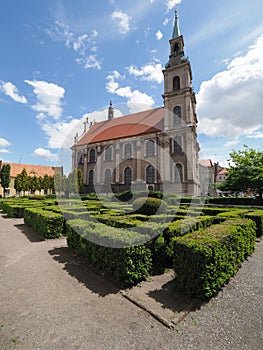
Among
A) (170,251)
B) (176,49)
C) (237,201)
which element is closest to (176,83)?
(176,49)

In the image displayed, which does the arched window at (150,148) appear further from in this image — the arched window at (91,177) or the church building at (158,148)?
the arched window at (91,177)

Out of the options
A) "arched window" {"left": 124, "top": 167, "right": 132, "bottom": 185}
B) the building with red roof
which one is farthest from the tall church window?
the building with red roof

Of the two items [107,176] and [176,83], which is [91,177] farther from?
[176,83]

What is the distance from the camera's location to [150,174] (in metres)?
30.7

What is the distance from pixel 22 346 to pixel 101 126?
142 ft

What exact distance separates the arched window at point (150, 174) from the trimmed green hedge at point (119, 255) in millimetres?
25357

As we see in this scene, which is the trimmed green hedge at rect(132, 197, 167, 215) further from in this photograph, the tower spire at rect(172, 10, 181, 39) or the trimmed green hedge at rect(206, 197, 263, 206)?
the tower spire at rect(172, 10, 181, 39)

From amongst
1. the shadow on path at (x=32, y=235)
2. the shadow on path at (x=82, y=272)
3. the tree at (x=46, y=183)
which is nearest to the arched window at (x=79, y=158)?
the tree at (x=46, y=183)

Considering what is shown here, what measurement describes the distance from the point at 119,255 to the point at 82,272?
4.85ft

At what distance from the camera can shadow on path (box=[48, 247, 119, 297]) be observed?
409 centimetres

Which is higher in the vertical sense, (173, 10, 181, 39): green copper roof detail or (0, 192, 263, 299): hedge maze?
(173, 10, 181, 39): green copper roof detail

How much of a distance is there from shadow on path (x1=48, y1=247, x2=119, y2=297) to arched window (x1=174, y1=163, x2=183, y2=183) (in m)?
23.4

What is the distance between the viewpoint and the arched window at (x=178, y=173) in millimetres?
28062

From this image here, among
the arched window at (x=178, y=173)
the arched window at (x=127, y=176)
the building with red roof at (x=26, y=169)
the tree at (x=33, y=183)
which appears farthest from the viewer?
the building with red roof at (x=26, y=169)
